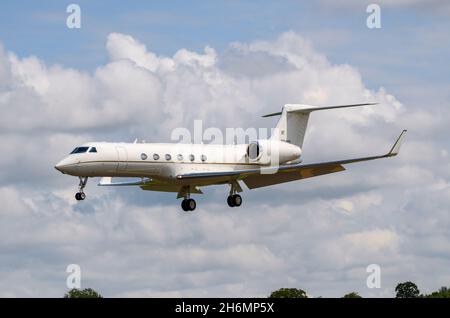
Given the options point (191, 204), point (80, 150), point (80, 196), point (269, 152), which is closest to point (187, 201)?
point (191, 204)

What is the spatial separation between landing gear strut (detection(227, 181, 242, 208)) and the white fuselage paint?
100 cm

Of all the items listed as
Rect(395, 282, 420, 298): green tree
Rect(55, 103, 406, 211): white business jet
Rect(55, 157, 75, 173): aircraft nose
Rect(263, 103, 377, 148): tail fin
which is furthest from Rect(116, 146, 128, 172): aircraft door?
Rect(395, 282, 420, 298): green tree

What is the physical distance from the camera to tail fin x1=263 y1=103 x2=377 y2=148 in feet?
233

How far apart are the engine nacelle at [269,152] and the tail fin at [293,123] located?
1808 mm

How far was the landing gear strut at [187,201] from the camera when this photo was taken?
219ft

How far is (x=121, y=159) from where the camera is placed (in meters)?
61.9

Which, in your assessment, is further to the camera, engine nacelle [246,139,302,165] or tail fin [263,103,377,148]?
tail fin [263,103,377,148]

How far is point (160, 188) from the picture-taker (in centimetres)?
6912

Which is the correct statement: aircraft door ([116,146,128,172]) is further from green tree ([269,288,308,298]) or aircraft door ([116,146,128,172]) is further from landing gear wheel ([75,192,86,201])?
green tree ([269,288,308,298])

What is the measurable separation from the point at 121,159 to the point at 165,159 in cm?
297

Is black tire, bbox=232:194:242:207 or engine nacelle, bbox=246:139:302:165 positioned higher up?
engine nacelle, bbox=246:139:302:165
